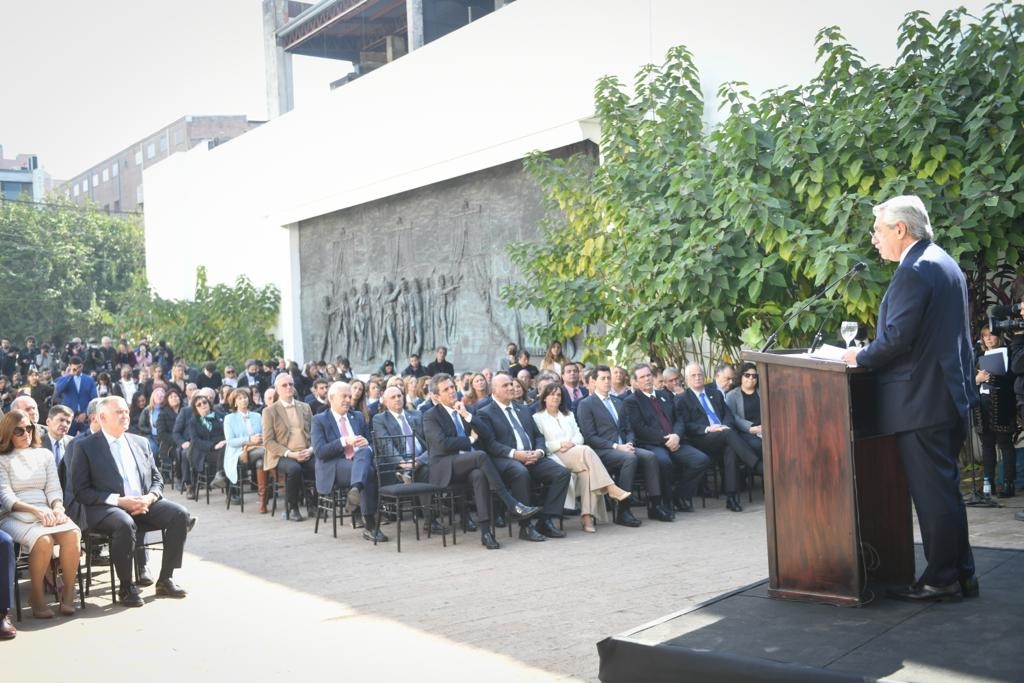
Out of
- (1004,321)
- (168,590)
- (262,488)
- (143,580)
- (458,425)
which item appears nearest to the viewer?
(168,590)

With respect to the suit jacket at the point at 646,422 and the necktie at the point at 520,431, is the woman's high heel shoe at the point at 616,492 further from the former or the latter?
the suit jacket at the point at 646,422

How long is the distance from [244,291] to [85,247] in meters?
22.1

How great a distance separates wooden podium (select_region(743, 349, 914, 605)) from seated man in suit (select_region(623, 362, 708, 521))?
4976 millimetres

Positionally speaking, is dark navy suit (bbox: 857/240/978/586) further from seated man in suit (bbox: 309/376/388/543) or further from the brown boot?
the brown boot

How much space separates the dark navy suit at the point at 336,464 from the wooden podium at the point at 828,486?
512 cm

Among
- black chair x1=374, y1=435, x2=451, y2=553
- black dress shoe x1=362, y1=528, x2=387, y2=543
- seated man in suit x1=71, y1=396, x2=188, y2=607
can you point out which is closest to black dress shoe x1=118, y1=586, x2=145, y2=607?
seated man in suit x1=71, y1=396, x2=188, y2=607

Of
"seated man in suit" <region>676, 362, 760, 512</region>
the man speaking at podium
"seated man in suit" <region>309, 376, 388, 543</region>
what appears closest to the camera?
the man speaking at podium

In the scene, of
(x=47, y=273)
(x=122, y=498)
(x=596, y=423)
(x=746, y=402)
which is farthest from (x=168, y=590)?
(x=47, y=273)

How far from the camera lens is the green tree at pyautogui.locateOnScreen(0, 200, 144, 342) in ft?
133

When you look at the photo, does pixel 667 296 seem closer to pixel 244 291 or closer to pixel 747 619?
pixel 747 619

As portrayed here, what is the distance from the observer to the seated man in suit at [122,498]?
6.87 metres

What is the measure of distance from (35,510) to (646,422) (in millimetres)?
5646

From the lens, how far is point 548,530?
900cm

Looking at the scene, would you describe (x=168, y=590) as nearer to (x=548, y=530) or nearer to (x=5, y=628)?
(x=5, y=628)
